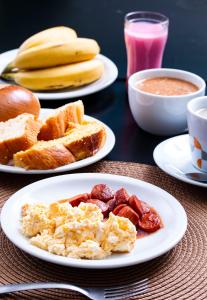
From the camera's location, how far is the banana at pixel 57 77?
6.56 ft

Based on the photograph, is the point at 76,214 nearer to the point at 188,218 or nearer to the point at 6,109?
the point at 188,218

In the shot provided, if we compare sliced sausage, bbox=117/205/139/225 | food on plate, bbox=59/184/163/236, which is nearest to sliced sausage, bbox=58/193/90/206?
food on plate, bbox=59/184/163/236

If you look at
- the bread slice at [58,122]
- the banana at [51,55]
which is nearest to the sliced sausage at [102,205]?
the bread slice at [58,122]

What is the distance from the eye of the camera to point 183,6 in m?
2.35

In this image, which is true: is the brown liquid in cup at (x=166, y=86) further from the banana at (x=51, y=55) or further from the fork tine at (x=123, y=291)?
the fork tine at (x=123, y=291)

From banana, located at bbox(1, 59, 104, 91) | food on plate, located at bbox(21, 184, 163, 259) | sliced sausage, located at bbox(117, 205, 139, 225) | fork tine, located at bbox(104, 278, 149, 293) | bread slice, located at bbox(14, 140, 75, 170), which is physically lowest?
banana, located at bbox(1, 59, 104, 91)

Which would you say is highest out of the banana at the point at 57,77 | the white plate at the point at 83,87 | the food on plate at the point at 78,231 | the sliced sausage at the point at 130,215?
the food on plate at the point at 78,231

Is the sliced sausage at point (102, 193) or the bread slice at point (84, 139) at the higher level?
the sliced sausage at point (102, 193)

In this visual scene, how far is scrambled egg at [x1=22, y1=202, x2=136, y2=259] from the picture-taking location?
44.0 inches

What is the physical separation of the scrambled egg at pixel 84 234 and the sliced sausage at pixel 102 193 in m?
0.16

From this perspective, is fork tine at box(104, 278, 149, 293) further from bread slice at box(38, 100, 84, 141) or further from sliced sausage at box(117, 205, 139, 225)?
bread slice at box(38, 100, 84, 141)

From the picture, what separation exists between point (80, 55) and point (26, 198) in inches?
33.1

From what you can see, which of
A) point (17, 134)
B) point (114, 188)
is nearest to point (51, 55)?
point (17, 134)

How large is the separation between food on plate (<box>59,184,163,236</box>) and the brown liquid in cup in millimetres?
524
